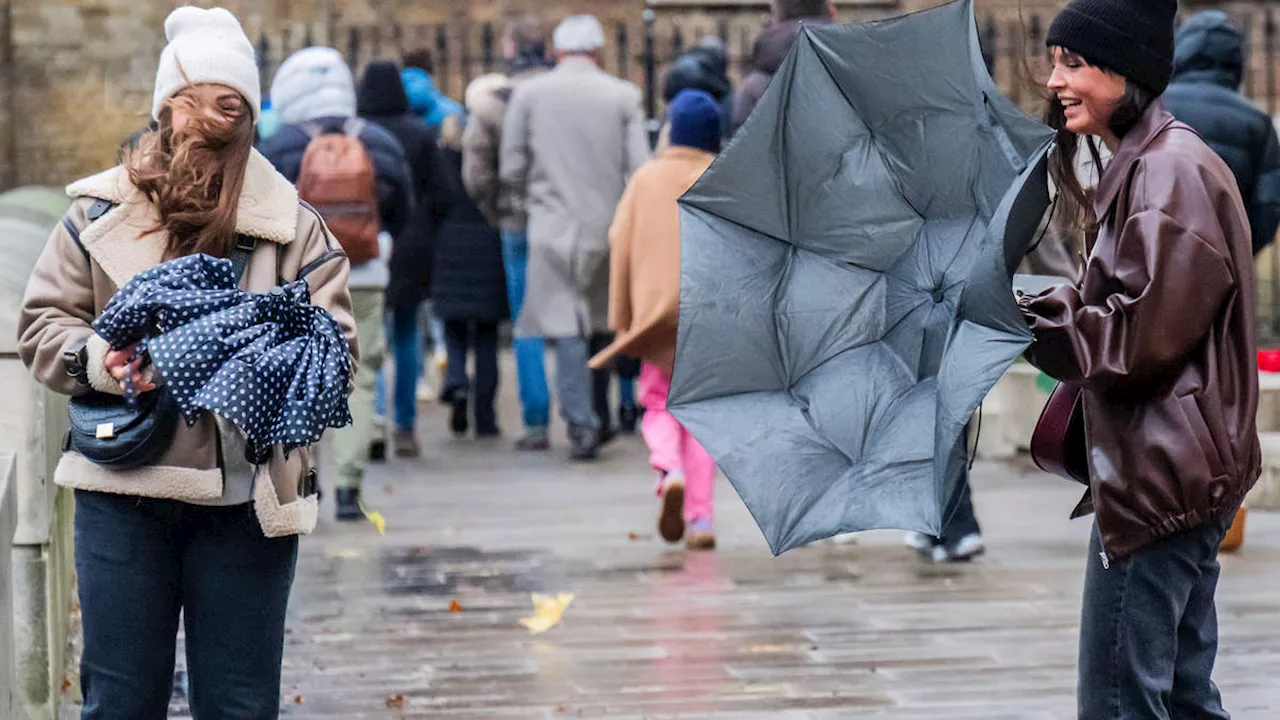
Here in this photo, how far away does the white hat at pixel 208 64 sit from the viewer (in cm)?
421

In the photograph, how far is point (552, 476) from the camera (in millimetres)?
10734

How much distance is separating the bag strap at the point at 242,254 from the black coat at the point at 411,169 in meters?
6.53

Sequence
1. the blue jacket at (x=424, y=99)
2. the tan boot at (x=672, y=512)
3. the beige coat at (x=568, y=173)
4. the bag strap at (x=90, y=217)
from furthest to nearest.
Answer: the blue jacket at (x=424, y=99) < the beige coat at (x=568, y=173) < the tan boot at (x=672, y=512) < the bag strap at (x=90, y=217)

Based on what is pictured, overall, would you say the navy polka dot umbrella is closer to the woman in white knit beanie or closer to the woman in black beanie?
the woman in white knit beanie

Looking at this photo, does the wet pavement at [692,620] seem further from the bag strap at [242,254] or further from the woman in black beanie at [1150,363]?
the bag strap at [242,254]

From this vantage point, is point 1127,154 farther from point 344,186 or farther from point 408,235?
point 408,235

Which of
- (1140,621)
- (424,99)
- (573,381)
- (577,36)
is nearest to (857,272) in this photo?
(1140,621)

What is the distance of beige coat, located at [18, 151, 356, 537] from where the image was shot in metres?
4.05

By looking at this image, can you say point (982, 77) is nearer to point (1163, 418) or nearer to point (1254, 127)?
point (1163, 418)

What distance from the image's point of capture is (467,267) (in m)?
11.9

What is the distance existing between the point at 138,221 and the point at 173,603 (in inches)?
29.6

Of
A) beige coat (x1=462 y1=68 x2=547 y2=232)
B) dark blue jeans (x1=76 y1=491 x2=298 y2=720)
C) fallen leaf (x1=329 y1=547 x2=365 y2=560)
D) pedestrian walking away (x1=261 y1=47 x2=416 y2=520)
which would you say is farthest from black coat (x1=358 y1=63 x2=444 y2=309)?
dark blue jeans (x1=76 y1=491 x2=298 y2=720)

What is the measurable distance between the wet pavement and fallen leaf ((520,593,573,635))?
39 mm

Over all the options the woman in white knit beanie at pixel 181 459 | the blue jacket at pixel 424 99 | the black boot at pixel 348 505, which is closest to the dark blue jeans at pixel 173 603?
the woman in white knit beanie at pixel 181 459
